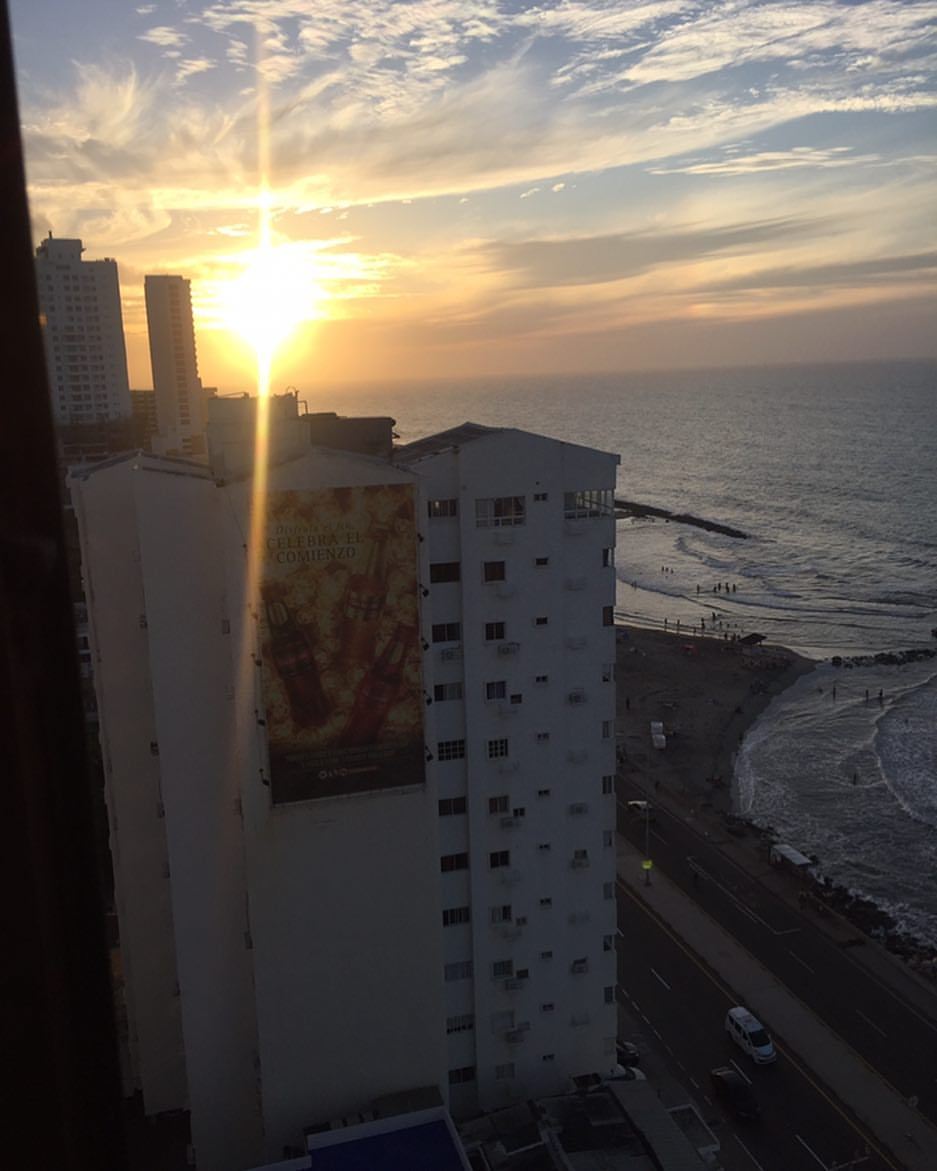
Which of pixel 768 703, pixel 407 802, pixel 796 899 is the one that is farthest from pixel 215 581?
pixel 768 703

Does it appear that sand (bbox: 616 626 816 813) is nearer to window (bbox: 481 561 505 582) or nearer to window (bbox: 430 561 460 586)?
window (bbox: 481 561 505 582)

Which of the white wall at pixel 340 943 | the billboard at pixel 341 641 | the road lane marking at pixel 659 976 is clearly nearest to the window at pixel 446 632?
the billboard at pixel 341 641

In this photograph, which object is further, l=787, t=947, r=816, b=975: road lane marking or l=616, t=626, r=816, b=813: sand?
l=616, t=626, r=816, b=813: sand

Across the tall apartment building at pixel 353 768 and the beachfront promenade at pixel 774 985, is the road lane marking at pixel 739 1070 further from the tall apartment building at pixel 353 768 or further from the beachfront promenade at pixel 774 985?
the tall apartment building at pixel 353 768

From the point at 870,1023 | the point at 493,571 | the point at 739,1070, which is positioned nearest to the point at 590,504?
the point at 493,571

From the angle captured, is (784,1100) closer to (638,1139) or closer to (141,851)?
(638,1139)

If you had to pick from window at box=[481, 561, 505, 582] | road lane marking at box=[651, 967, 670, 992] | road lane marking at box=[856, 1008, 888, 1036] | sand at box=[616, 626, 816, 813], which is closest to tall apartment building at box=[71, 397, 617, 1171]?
window at box=[481, 561, 505, 582]
